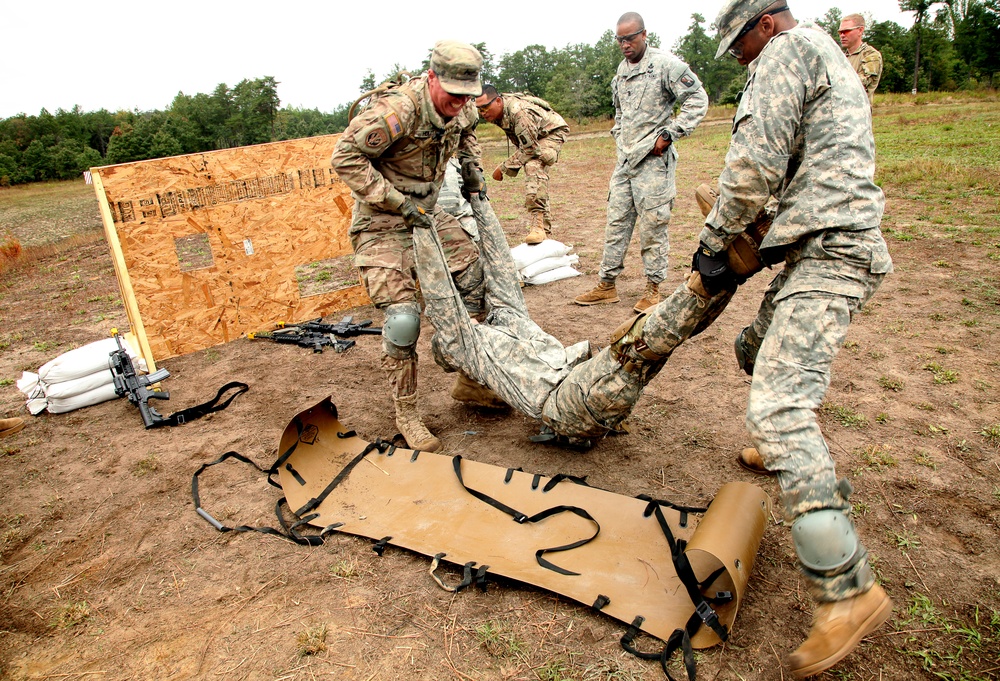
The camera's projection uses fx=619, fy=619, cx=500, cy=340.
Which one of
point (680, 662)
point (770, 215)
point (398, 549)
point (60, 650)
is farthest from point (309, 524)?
point (770, 215)

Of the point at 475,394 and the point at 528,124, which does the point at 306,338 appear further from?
the point at 528,124

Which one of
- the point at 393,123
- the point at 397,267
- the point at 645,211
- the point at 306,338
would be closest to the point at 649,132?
the point at 645,211

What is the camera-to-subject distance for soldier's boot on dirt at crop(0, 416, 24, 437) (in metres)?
4.51

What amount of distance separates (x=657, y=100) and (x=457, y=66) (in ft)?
8.95

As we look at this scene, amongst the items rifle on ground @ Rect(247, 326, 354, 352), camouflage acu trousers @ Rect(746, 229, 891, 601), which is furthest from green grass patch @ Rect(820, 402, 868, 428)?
rifle on ground @ Rect(247, 326, 354, 352)

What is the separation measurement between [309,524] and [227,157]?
4.10m

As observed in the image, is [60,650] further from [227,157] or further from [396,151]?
[227,157]

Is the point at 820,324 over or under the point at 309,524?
over

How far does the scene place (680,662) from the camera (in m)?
2.26

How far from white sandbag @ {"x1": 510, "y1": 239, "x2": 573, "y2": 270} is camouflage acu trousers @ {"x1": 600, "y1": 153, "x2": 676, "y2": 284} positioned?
108 centimetres

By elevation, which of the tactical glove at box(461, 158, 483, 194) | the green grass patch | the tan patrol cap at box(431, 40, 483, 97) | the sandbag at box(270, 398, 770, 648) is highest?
the tan patrol cap at box(431, 40, 483, 97)

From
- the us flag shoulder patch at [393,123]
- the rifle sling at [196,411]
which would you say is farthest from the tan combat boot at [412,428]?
the us flag shoulder patch at [393,123]

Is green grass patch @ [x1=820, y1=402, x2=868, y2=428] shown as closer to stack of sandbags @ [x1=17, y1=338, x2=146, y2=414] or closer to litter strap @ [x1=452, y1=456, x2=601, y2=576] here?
litter strap @ [x1=452, y1=456, x2=601, y2=576]

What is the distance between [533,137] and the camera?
7121mm
